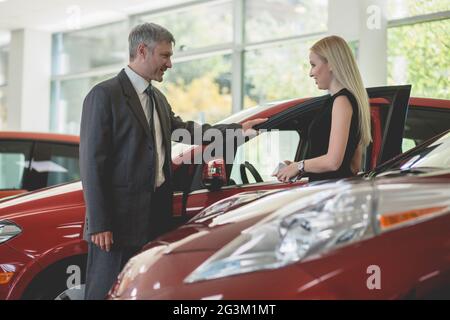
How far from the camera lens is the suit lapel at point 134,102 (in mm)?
3004

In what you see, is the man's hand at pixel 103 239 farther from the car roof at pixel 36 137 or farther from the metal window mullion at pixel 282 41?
the metal window mullion at pixel 282 41

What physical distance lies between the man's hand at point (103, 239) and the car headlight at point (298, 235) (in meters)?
1.04

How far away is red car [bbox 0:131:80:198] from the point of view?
547cm

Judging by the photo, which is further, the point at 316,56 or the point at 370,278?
the point at 316,56

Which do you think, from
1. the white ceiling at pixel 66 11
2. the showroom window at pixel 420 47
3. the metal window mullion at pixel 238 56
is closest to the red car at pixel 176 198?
the showroom window at pixel 420 47

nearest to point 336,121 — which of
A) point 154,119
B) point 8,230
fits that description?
point 154,119

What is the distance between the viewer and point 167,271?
2.03 metres

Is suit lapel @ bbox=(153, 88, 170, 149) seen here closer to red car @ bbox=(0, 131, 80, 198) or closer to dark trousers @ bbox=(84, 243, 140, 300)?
dark trousers @ bbox=(84, 243, 140, 300)

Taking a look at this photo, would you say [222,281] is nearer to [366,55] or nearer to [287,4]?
[366,55]

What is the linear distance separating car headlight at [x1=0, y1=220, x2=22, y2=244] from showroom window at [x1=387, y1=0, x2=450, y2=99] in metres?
5.95

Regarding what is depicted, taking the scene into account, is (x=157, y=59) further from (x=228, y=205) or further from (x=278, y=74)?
(x=278, y=74)

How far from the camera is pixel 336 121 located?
9.83 feet

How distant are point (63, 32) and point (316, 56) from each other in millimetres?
12652

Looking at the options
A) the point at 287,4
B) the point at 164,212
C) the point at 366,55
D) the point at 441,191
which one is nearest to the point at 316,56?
the point at 164,212
